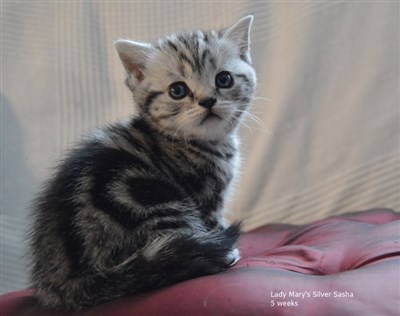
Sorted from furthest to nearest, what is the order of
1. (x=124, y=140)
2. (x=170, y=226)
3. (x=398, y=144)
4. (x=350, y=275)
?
(x=398, y=144) < (x=124, y=140) < (x=170, y=226) < (x=350, y=275)

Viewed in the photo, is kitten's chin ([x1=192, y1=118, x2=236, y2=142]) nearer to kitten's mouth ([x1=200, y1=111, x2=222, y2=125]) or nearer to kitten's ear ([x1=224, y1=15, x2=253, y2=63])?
kitten's mouth ([x1=200, y1=111, x2=222, y2=125])

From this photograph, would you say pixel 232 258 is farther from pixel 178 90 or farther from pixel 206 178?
pixel 178 90

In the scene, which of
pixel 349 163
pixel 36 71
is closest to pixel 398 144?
pixel 349 163

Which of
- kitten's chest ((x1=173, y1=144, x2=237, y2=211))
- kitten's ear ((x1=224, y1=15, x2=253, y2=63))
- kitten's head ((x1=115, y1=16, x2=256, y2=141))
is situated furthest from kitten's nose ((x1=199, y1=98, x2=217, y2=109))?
kitten's ear ((x1=224, y1=15, x2=253, y2=63))

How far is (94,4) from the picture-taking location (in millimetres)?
1619

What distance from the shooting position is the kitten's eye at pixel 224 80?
1153mm

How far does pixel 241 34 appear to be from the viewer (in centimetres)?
128

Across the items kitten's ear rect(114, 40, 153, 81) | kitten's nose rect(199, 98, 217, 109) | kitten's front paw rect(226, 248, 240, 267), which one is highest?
kitten's ear rect(114, 40, 153, 81)

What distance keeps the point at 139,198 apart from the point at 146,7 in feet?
2.71

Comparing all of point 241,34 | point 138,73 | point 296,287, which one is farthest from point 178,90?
point 296,287

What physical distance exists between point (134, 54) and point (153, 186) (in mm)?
332

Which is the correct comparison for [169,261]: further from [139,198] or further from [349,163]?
[349,163]

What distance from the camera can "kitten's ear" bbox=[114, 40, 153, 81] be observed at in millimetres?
1185

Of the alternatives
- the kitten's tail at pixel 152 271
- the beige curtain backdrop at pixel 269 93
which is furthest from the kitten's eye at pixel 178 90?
the beige curtain backdrop at pixel 269 93
